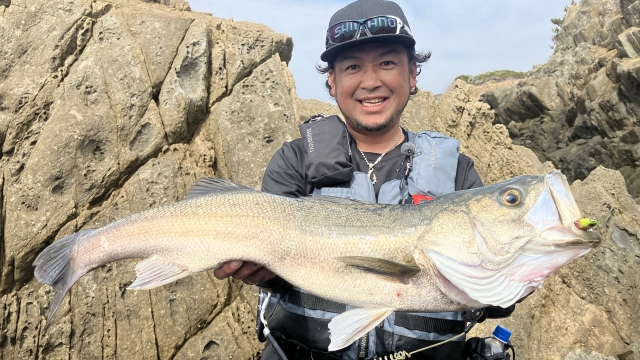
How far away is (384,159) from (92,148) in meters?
4.36

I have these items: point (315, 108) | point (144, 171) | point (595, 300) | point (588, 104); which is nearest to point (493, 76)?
point (588, 104)

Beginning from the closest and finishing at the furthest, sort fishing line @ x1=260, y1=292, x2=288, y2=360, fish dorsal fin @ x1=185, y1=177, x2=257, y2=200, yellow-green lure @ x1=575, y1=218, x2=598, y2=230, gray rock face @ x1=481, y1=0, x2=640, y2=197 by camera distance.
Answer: yellow-green lure @ x1=575, y1=218, x2=598, y2=230 → fish dorsal fin @ x1=185, y1=177, x2=257, y2=200 → fishing line @ x1=260, y1=292, x2=288, y2=360 → gray rock face @ x1=481, y1=0, x2=640, y2=197

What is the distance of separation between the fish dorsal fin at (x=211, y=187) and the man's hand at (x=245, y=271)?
51 cm

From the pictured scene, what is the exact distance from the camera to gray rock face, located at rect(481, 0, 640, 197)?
15.1 meters

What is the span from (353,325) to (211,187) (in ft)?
4.46

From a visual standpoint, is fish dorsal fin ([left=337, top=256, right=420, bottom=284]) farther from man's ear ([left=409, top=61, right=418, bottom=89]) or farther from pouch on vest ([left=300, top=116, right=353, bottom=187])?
man's ear ([left=409, top=61, right=418, bottom=89])

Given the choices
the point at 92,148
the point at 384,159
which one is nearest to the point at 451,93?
the point at 384,159

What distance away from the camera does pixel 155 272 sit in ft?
9.34

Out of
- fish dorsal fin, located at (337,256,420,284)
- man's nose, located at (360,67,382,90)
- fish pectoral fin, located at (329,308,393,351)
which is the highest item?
man's nose, located at (360,67,382,90)

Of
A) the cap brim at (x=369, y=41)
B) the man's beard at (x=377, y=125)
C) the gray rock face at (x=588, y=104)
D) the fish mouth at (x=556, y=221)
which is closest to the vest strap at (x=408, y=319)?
the fish mouth at (x=556, y=221)

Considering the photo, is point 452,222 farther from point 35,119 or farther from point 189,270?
point 35,119

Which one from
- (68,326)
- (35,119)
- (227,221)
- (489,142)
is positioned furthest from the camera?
(489,142)

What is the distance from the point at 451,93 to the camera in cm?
843

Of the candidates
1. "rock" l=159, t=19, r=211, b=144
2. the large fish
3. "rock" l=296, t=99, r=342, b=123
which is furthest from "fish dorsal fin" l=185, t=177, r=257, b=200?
"rock" l=296, t=99, r=342, b=123
